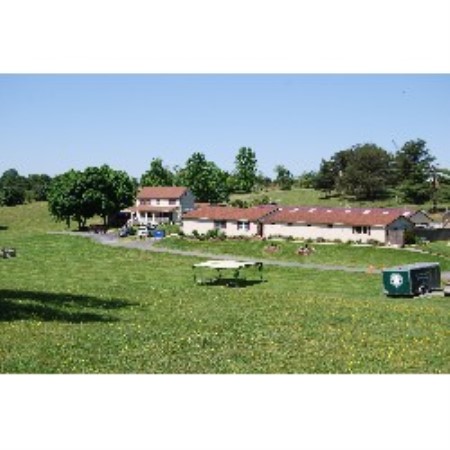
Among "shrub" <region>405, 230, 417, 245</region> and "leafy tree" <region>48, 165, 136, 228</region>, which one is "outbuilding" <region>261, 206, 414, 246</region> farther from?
"leafy tree" <region>48, 165, 136, 228</region>

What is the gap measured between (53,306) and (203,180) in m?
79.0

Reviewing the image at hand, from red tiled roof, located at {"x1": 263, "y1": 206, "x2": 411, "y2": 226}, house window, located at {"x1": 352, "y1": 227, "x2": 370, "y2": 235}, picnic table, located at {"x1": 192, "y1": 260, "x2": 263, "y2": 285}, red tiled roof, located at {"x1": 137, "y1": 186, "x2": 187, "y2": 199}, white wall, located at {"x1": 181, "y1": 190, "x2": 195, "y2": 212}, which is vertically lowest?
picnic table, located at {"x1": 192, "y1": 260, "x2": 263, "y2": 285}

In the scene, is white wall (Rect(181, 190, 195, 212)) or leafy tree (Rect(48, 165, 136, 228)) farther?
white wall (Rect(181, 190, 195, 212))

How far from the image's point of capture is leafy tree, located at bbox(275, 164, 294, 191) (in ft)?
405

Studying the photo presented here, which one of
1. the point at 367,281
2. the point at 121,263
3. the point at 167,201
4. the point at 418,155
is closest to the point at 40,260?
the point at 121,263

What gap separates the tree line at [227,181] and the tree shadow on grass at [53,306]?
4871cm

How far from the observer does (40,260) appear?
57969 millimetres

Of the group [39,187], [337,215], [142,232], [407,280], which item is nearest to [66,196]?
[142,232]

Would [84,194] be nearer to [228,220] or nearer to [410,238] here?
[228,220]

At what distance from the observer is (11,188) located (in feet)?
269

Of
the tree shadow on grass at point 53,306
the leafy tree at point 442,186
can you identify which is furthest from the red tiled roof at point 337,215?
the tree shadow on grass at point 53,306

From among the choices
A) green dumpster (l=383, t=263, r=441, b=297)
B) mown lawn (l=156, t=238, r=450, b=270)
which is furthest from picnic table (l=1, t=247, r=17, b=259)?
green dumpster (l=383, t=263, r=441, b=297)

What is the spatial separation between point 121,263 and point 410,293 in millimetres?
26720

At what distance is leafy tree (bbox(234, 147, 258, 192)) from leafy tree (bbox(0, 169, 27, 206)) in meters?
35.3
